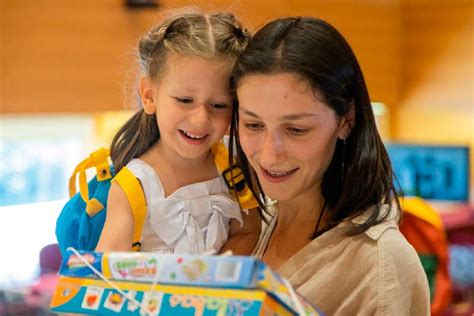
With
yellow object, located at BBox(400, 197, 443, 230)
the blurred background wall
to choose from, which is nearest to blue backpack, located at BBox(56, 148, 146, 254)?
the blurred background wall

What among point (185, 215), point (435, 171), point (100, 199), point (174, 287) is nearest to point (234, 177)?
point (185, 215)

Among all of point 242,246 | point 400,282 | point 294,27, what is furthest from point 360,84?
point 242,246

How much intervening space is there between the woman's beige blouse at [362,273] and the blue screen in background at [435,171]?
9.69 feet

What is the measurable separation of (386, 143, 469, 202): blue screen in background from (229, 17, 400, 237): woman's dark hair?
2.91 metres

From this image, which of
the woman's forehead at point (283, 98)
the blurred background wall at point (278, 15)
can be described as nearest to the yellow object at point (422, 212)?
the blurred background wall at point (278, 15)

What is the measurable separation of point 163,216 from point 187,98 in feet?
0.68

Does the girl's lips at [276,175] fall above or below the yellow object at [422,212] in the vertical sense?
above

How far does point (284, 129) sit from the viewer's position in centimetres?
119

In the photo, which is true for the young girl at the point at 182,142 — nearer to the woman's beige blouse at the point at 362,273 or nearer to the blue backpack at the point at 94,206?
the blue backpack at the point at 94,206

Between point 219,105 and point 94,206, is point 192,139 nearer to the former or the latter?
point 219,105

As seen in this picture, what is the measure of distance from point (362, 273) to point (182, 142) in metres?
0.39

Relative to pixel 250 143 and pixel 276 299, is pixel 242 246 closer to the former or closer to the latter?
pixel 250 143

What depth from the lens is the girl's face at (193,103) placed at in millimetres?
1396

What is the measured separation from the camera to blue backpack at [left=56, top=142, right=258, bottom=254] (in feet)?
4.79
